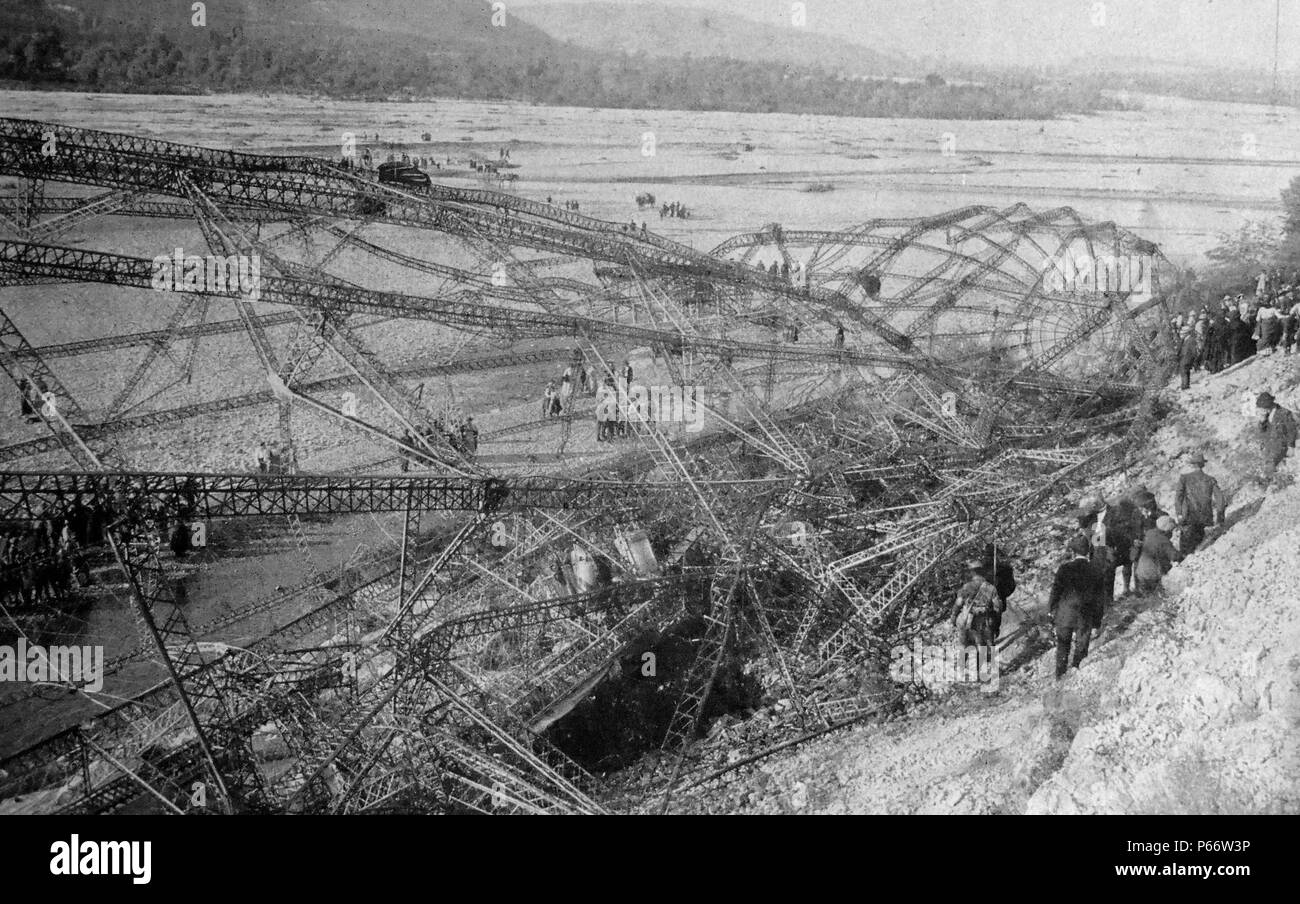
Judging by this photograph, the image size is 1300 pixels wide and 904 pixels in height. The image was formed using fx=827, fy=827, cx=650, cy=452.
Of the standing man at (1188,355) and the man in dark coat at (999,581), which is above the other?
the standing man at (1188,355)

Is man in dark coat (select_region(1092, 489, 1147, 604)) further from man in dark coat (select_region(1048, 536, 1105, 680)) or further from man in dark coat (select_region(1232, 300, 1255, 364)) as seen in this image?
man in dark coat (select_region(1232, 300, 1255, 364))

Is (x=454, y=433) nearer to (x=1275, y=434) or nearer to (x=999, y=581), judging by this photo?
(x=999, y=581)

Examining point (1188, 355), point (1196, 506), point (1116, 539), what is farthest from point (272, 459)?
point (1188, 355)

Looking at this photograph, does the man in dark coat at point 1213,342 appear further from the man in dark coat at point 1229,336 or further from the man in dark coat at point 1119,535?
the man in dark coat at point 1119,535

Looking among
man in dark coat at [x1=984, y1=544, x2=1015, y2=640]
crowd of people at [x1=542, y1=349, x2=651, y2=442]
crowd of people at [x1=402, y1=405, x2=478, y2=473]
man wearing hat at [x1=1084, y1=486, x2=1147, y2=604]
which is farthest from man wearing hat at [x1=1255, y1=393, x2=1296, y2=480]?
crowd of people at [x1=402, y1=405, x2=478, y2=473]

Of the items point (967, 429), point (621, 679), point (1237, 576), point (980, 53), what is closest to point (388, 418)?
point (621, 679)

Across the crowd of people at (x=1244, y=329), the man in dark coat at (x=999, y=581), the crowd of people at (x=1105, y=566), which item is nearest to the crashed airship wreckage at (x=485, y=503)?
the man in dark coat at (x=999, y=581)
